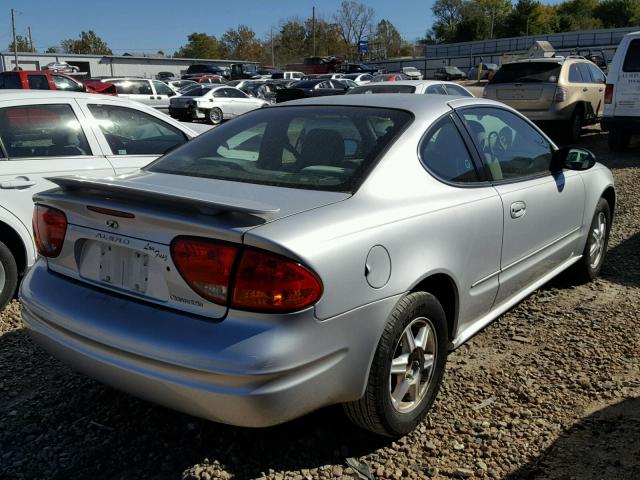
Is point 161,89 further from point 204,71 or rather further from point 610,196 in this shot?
point 204,71

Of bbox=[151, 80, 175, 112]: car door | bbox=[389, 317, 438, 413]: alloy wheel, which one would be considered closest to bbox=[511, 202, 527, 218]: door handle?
bbox=[389, 317, 438, 413]: alloy wheel

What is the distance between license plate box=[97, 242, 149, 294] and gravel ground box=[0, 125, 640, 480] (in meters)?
0.82

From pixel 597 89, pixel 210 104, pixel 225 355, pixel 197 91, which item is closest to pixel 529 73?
pixel 597 89

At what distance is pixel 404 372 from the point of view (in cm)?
281

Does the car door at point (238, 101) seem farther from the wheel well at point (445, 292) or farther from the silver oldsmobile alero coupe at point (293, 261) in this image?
the wheel well at point (445, 292)

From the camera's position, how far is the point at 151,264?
2.45 metres

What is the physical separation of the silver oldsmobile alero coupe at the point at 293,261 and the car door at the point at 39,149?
1.60 metres

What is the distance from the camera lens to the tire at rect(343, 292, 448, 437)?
8.48 feet

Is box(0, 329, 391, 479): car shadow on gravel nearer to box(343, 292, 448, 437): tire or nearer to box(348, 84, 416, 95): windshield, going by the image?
box(343, 292, 448, 437): tire

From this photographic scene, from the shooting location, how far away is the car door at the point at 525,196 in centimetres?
357

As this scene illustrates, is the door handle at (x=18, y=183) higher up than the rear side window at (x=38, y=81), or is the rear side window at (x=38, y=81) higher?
the rear side window at (x=38, y=81)

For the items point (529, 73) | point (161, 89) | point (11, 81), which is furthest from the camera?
point (161, 89)

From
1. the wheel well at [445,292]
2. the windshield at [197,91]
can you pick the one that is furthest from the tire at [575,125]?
the windshield at [197,91]

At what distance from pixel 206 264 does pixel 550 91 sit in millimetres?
11863
